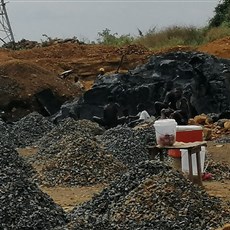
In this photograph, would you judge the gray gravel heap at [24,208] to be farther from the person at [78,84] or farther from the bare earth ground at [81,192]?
the person at [78,84]

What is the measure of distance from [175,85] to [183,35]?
617 inches

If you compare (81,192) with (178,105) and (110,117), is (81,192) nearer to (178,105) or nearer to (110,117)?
(178,105)

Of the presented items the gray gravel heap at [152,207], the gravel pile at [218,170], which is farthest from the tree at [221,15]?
the gray gravel heap at [152,207]

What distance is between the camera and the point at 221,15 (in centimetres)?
3509

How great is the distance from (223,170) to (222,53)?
15572mm

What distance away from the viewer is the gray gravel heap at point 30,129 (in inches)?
631

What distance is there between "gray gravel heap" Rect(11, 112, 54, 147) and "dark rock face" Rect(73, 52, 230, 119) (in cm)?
168

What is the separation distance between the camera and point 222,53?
2639cm

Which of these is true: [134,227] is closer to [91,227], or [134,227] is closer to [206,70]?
[91,227]

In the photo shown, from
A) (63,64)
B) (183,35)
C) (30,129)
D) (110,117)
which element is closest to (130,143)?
(110,117)

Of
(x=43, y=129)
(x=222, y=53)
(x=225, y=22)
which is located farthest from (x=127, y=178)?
(x=225, y=22)

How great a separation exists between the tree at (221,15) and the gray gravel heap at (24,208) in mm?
27699

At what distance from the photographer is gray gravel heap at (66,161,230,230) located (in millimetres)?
6852

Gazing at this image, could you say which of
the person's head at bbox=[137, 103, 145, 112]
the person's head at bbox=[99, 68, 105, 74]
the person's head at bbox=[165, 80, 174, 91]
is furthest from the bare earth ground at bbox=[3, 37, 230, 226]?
the person's head at bbox=[165, 80, 174, 91]
